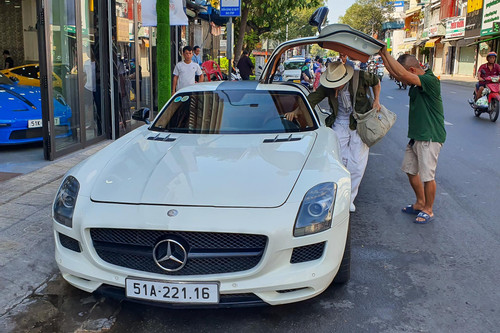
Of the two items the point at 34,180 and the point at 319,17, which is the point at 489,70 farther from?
the point at 34,180

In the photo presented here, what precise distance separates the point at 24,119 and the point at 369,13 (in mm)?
90337

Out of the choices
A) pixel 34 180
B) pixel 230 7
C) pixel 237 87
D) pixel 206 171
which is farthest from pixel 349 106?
pixel 230 7

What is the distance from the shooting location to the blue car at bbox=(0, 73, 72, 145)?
813 centimetres

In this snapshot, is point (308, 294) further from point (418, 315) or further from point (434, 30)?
point (434, 30)

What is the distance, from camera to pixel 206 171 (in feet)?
11.6

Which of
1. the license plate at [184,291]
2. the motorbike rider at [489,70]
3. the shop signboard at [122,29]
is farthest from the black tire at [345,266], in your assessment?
the motorbike rider at [489,70]

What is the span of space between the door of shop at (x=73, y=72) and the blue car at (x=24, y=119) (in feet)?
0.06

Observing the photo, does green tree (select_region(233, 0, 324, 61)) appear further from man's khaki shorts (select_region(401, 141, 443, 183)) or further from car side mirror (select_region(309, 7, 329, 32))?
man's khaki shorts (select_region(401, 141, 443, 183))

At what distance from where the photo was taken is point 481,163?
824 centimetres

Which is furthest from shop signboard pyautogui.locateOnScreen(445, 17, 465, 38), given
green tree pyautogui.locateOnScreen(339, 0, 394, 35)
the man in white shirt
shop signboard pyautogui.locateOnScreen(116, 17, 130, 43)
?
the man in white shirt

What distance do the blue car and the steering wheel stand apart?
4.66m

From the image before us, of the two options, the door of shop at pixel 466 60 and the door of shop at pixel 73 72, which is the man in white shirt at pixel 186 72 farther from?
the door of shop at pixel 466 60

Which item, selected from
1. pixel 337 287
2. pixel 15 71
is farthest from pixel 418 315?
pixel 15 71

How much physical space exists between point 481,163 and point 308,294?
243 inches
